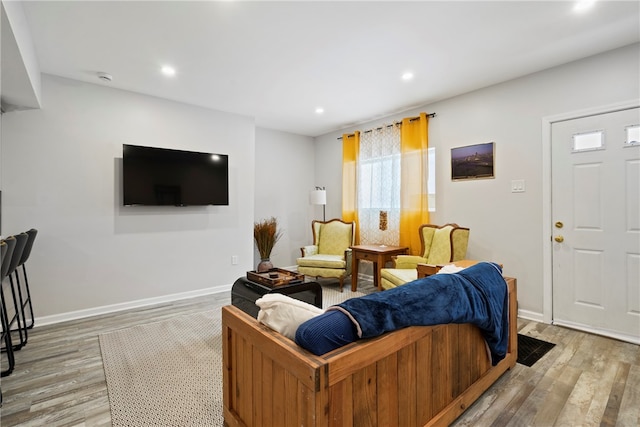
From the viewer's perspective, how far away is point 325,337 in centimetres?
108

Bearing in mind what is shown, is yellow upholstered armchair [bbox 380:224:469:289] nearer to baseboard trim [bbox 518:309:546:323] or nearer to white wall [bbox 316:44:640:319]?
white wall [bbox 316:44:640:319]

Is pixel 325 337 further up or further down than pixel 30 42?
further down

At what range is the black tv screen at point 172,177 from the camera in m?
3.52

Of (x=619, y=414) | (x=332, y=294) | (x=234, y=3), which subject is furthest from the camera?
(x=332, y=294)

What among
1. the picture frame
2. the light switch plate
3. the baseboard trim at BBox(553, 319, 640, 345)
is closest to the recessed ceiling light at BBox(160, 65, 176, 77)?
the picture frame

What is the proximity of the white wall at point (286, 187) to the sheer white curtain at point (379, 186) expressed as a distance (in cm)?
126

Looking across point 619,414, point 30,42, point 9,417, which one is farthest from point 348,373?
point 30,42

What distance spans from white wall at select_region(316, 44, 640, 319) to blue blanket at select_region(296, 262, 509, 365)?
5.30 feet

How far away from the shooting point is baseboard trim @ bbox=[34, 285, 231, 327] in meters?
3.12

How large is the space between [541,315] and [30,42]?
209 inches

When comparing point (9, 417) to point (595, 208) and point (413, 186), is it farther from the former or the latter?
point (595, 208)

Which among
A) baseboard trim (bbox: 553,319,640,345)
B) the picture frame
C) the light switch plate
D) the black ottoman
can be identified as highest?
the picture frame

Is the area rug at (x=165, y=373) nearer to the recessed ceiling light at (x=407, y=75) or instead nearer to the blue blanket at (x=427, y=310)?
the blue blanket at (x=427, y=310)

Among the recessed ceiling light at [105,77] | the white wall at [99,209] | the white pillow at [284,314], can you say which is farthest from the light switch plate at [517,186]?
the recessed ceiling light at [105,77]
